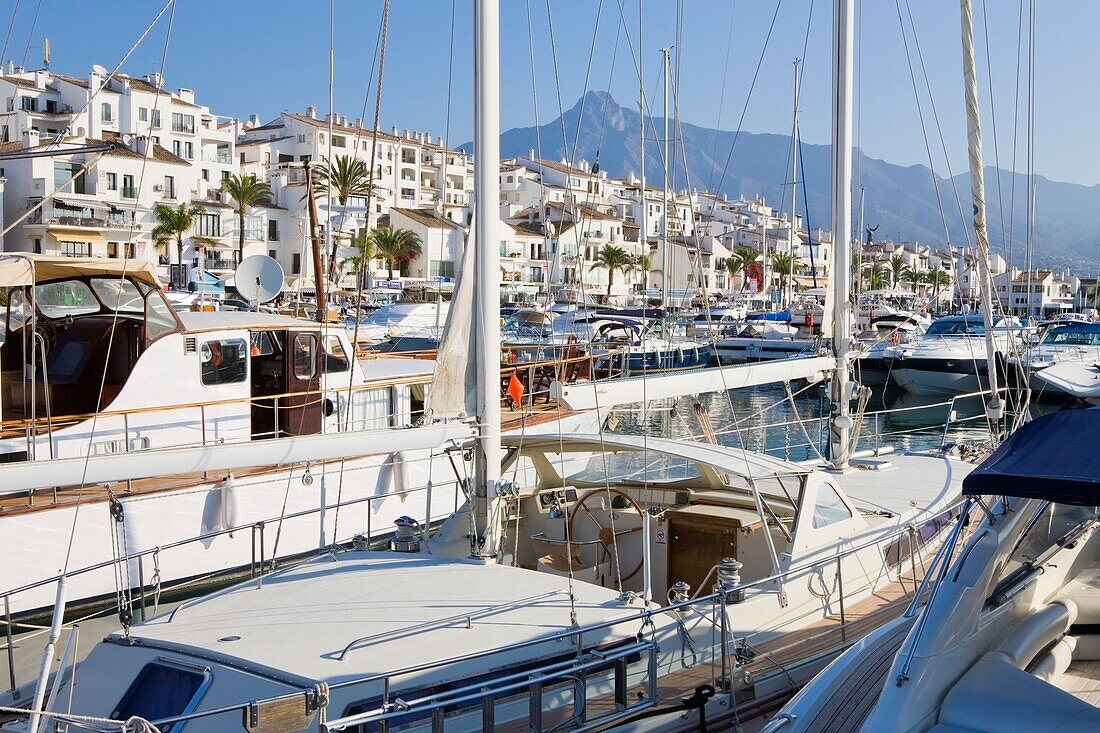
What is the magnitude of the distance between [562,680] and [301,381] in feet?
30.5

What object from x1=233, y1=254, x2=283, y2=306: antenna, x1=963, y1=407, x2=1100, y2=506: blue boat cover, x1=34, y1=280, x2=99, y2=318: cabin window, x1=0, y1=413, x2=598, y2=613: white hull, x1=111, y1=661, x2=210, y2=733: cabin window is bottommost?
x1=0, y1=413, x2=598, y2=613: white hull

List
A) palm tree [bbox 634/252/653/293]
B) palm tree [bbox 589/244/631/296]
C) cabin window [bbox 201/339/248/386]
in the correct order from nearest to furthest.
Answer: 1. cabin window [bbox 201/339/248/386]
2. palm tree [bbox 634/252/653/293]
3. palm tree [bbox 589/244/631/296]

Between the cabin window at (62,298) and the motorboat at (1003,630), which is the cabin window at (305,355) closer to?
the cabin window at (62,298)

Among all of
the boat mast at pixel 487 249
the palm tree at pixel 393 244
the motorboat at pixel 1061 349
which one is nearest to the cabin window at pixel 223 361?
the boat mast at pixel 487 249

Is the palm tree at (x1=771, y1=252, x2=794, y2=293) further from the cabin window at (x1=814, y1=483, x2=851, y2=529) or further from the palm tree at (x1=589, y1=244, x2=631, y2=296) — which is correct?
the cabin window at (x1=814, y1=483, x2=851, y2=529)

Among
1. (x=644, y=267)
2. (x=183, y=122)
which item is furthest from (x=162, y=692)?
(x=183, y=122)

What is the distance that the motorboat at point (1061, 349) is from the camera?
101 ft

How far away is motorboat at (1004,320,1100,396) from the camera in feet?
101

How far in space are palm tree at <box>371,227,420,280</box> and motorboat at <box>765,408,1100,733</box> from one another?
6244 centimetres

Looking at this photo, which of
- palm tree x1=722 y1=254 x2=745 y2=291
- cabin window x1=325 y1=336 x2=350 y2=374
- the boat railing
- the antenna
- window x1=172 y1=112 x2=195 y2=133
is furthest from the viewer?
palm tree x1=722 y1=254 x2=745 y2=291

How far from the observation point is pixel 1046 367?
1194 inches

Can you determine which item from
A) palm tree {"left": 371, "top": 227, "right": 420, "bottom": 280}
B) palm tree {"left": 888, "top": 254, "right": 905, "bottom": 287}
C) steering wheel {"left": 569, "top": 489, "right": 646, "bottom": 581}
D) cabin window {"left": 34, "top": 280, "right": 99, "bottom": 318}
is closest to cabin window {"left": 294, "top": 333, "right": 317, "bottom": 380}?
cabin window {"left": 34, "top": 280, "right": 99, "bottom": 318}

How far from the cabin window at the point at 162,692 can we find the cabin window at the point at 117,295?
8354mm

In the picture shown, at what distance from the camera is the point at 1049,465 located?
4.52m
